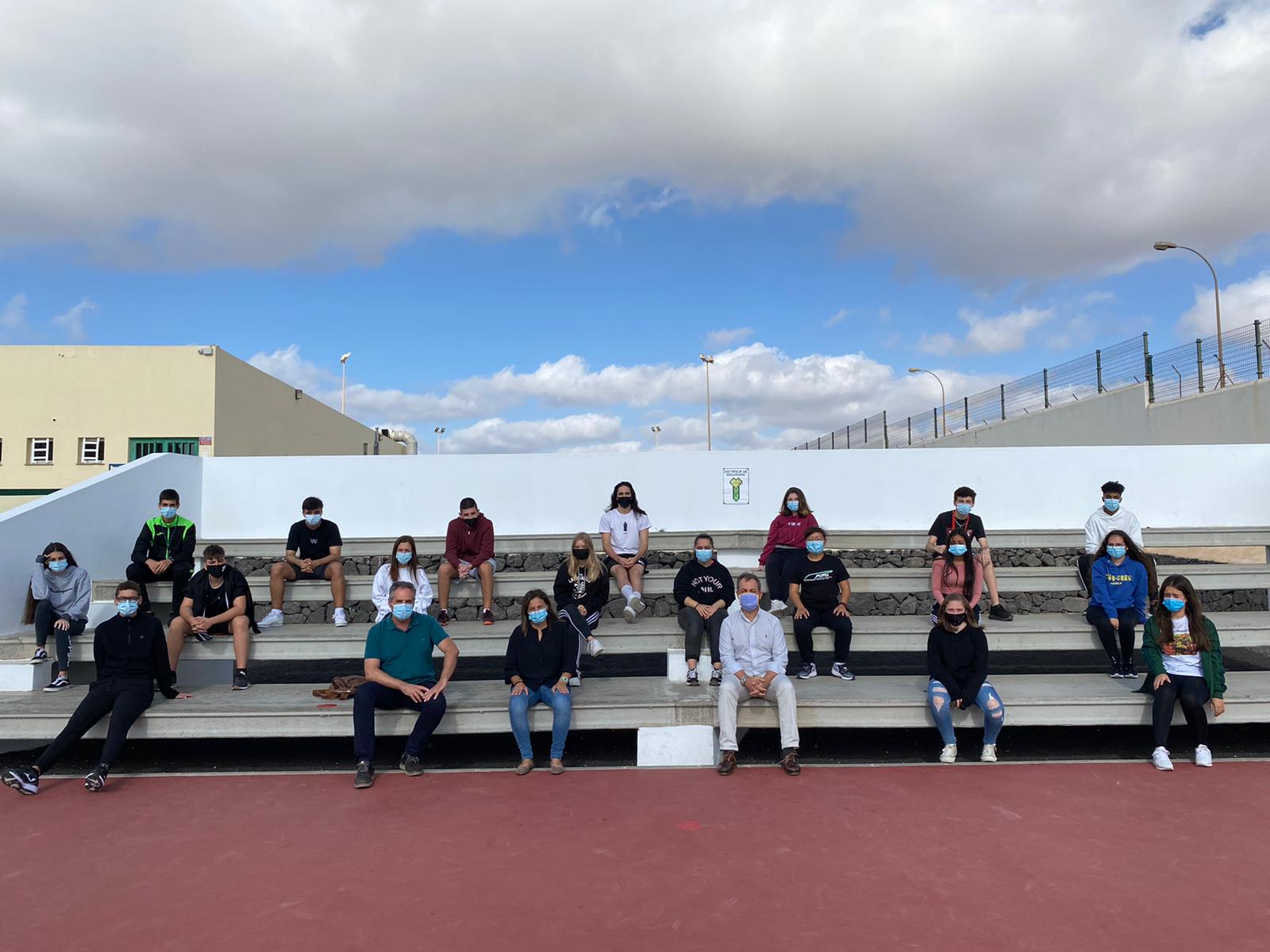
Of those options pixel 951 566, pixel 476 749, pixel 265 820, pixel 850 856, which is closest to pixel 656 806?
pixel 850 856

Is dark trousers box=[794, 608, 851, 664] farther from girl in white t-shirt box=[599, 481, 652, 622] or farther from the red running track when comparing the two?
girl in white t-shirt box=[599, 481, 652, 622]

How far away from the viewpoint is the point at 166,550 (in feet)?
24.5

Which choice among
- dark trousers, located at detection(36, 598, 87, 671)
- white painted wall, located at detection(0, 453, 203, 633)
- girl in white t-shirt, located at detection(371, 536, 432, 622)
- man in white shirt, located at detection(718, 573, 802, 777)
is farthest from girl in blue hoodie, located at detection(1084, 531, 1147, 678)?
white painted wall, located at detection(0, 453, 203, 633)

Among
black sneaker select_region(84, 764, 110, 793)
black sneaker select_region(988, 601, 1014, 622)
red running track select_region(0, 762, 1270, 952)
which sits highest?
black sneaker select_region(988, 601, 1014, 622)

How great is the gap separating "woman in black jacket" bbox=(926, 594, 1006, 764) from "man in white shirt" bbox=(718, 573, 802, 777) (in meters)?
1.01

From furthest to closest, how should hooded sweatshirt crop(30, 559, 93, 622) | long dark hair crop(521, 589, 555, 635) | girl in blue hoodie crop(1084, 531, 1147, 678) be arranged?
hooded sweatshirt crop(30, 559, 93, 622), girl in blue hoodie crop(1084, 531, 1147, 678), long dark hair crop(521, 589, 555, 635)

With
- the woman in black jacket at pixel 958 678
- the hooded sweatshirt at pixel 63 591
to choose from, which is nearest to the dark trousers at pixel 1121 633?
the woman in black jacket at pixel 958 678

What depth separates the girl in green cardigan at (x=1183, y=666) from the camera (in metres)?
5.34

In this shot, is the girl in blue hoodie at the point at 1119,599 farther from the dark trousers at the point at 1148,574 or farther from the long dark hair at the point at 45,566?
the long dark hair at the point at 45,566

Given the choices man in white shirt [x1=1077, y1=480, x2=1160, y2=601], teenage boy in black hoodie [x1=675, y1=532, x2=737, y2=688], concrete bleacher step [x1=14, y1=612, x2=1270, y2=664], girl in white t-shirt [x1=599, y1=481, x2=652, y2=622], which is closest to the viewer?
teenage boy in black hoodie [x1=675, y1=532, x2=737, y2=688]

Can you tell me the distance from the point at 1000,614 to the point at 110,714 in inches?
276

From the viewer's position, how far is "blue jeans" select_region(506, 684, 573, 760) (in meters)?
5.34

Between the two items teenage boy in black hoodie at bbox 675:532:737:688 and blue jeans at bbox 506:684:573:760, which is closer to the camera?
blue jeans at bbox 506:684:573:760

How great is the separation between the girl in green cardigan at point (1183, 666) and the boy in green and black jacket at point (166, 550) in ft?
26.1
